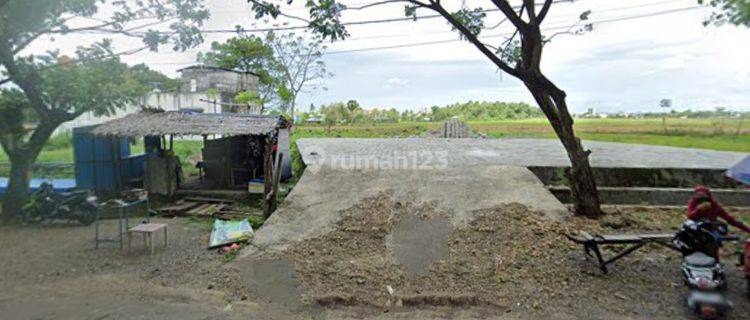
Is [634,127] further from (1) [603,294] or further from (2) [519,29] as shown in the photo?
(1) [603,294]

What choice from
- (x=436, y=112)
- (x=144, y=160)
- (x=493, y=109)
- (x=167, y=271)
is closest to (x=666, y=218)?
(x=167, y=271)

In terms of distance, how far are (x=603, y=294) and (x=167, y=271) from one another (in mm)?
6072

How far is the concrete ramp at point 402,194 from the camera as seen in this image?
A: 331 inches

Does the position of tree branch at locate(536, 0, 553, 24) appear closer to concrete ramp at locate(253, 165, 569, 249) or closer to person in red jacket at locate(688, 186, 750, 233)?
concrete ramp at locate(253, 165, 569, 249)

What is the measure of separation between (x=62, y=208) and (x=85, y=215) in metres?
0.48

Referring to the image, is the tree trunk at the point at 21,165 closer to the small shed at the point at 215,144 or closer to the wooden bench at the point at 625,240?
the small shed at the point at 215,144

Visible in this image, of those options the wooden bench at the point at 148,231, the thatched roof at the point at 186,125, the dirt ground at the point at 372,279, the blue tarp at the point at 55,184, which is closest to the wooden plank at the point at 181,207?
the thatched roof at the point at 186,125

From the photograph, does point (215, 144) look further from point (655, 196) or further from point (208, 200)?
point (655, 196)

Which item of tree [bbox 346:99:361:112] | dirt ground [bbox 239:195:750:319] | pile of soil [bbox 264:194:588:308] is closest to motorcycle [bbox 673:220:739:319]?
dirt ground [bbox 239:195:750:319]

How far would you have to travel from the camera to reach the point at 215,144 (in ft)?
44.7

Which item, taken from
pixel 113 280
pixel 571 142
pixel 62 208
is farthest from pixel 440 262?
pixel 62 208

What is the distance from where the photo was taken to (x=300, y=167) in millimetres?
14039

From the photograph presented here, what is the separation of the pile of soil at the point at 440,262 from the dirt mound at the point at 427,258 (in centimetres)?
1

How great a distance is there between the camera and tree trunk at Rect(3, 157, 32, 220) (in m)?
10.1
